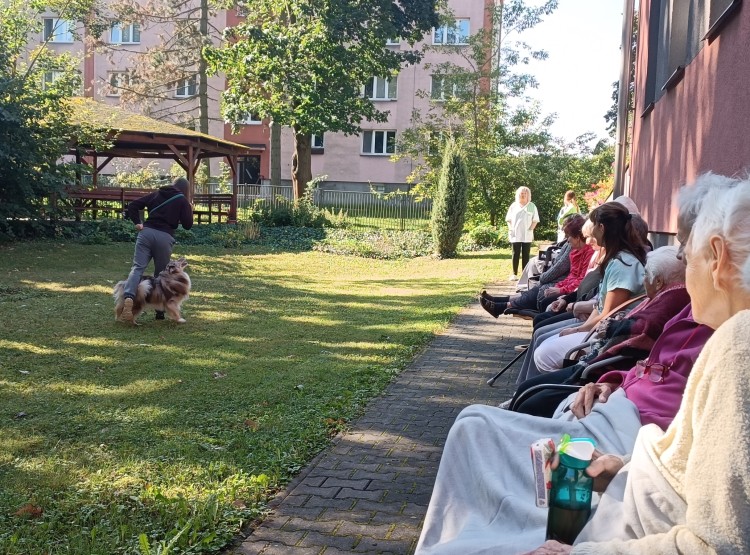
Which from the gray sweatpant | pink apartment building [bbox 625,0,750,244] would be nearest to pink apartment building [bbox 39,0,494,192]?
pink apartment building [bbox 625,0,750,244]

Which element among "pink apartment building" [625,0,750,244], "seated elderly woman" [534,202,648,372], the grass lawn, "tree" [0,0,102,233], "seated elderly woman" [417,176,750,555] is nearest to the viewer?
"seated elderly woman" [417,176,750,555]

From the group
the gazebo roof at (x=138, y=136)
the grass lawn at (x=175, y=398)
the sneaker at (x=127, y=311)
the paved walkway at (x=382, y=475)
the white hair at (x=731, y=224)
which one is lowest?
the paved walkway at (x=382, y=475)

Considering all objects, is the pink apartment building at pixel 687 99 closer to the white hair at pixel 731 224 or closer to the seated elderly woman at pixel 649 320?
the seated elderly woman at pixel 649 320

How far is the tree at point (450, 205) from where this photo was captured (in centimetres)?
2233

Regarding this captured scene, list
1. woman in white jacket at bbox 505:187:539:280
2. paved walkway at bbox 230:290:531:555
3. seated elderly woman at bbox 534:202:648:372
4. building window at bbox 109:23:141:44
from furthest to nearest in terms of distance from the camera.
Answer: building window at bbox 109:23:141:44 < woman in white jacket at bbox 505:187:539:280 < seated elderly woman at bbox 534:202:648:372 < paved walkway at bbox 230:290:531:555

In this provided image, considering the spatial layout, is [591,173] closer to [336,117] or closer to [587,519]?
[336,117]

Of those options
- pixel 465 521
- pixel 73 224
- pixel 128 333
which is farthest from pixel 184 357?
pixel 73 224

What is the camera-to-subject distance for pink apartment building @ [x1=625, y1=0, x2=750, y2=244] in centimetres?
555

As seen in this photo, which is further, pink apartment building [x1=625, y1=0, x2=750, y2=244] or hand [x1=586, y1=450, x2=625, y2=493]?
pink apartment building [x1=625, y1=0, x2=750, y2=244]

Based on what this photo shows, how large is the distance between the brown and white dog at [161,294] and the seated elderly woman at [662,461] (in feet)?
24.9

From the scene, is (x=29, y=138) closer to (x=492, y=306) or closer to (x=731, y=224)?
(x=492, y=306)

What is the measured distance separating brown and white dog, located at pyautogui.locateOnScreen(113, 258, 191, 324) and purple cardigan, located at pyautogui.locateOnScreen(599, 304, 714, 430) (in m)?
7.48

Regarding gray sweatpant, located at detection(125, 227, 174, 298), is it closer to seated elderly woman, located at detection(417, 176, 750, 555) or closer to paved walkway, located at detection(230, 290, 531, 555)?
paved walkway, located at detection(230, 290, 531, 555)

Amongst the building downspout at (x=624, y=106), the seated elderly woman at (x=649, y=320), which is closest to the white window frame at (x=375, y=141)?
the building downspout at (x=624, y=106)
